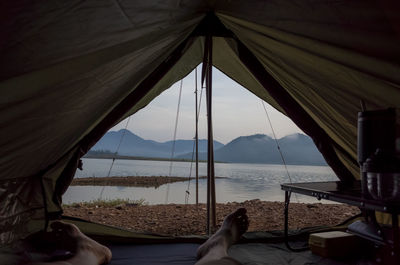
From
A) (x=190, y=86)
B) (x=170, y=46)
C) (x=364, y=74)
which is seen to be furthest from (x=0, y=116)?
(x=190, y=86)

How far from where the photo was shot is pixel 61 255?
1.51 metres

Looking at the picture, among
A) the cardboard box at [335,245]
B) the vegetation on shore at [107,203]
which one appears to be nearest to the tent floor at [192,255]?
the cardboard box at [335,245]

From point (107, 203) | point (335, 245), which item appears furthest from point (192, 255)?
point (107, 203)

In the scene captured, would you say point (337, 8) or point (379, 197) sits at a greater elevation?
point (337, 8)

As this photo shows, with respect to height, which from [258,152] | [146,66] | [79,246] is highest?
[258,152]

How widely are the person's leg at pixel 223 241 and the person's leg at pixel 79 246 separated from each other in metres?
0.50

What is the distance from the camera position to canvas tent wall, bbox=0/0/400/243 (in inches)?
42.2

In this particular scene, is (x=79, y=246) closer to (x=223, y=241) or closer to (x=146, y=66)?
(x=223, y=241)

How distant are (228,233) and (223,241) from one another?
0.11 m

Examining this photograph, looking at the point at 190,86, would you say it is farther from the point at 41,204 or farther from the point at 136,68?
the point at 41,204

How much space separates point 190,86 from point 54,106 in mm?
1573

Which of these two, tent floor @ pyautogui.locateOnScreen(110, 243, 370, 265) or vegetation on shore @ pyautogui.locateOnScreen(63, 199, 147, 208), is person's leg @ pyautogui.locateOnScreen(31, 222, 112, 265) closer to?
tent floor @ pyautogui.locateOnScreen(110, 243, 370, 265)

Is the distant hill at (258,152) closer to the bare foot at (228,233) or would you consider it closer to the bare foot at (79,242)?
the bare foot at (228,233)

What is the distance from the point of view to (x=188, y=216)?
4148 millimetres
